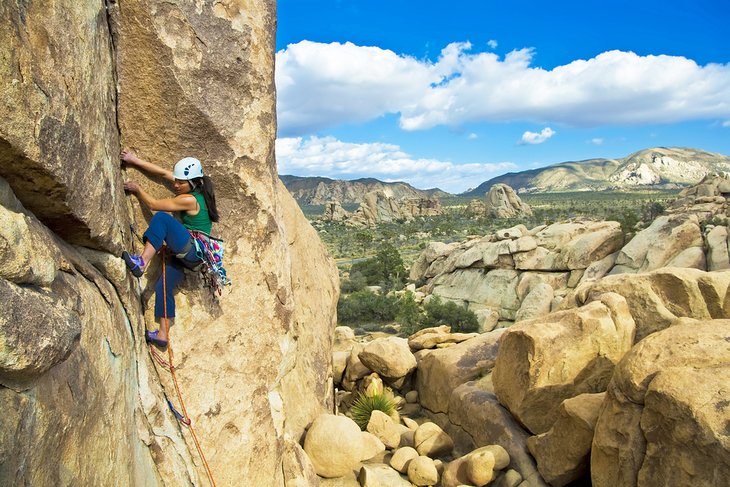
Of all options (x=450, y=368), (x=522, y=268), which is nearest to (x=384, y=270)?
(x=522, y=268)

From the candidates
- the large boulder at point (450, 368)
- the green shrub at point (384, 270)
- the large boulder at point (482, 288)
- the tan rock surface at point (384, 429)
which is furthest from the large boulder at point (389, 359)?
the green shrub at point (384, 270)

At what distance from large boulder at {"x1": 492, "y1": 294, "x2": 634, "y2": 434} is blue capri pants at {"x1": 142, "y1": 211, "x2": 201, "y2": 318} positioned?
6032mm

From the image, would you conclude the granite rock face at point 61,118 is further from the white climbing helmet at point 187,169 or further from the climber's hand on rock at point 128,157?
the white climbing helmet at point 187,169

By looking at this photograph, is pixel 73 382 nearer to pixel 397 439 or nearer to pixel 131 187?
pixel 131 187

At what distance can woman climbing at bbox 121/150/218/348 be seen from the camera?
201 inches

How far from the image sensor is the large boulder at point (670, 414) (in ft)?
17.0

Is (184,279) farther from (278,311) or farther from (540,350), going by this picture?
(540,350)

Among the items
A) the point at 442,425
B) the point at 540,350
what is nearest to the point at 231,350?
the point at 540,350

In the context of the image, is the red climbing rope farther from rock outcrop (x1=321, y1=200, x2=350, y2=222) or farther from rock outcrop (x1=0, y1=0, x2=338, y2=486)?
rock outcrop (x1=321, y1=200, x2=350, y2=222)

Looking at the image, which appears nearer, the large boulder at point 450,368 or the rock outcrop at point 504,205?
the large boulder at point 450,368

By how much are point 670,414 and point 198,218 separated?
5695mm

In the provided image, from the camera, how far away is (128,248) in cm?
505

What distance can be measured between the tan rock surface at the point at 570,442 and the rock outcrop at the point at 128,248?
392 centimetres

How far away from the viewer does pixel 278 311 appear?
251 inches
